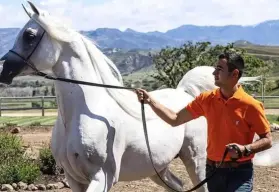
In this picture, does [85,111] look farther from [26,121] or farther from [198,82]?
[26,121]

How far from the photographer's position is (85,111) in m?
4.54

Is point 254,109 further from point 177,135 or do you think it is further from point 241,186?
point 177,135

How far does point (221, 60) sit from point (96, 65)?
1.30 metres

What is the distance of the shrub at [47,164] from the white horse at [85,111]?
4453 mm

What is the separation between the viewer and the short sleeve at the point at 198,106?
428 cm

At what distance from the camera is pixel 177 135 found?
537 cm

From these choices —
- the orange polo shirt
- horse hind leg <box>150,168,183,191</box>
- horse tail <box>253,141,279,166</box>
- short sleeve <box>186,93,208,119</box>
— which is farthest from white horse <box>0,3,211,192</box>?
horse tail <box>253,141,279,166</box>

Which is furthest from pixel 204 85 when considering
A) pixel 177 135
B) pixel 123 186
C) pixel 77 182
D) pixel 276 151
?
pixel 276 151

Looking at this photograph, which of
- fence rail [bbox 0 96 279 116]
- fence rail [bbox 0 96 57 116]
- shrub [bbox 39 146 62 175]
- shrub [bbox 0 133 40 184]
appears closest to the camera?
shrub [bbox 0 133 40 184]

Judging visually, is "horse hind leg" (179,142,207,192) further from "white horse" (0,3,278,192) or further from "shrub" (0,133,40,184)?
"shrub" (0,133,40,184)

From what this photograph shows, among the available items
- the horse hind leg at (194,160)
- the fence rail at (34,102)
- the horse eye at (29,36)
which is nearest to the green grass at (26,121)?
the fence rail at (34,102)

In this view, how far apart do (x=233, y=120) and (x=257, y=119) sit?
171 mm

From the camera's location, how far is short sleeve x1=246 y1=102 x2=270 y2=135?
385cm

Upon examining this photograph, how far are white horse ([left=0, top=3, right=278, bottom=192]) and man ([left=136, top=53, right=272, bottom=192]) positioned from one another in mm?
854
